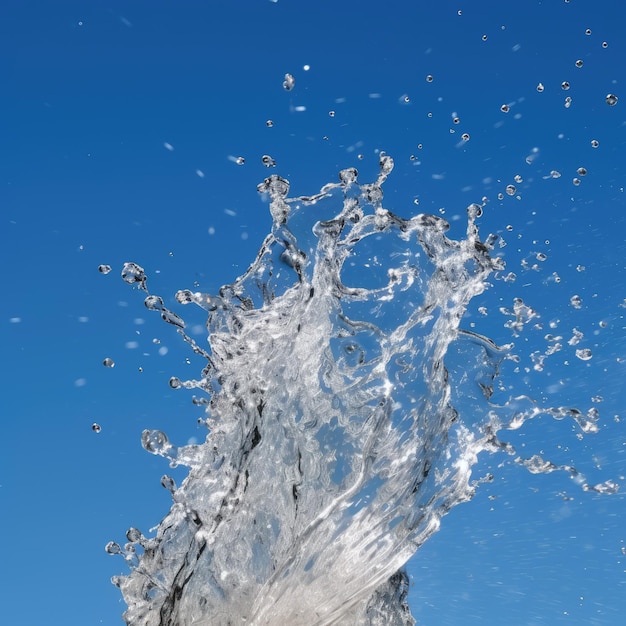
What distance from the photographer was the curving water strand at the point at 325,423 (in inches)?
141

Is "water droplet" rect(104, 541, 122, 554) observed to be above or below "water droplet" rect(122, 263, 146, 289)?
below

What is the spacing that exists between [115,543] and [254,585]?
0.80m

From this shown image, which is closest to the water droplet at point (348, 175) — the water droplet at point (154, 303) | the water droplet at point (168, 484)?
the water droplet at point (154, 303)

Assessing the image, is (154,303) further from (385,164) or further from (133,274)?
(385,164)

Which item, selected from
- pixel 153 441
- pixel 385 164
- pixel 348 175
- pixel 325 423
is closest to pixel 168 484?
pixel 153 441

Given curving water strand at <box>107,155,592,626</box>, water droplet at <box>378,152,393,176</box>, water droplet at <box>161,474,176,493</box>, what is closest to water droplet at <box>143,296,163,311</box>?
curving water strand at <box>107,155,592,626</box>

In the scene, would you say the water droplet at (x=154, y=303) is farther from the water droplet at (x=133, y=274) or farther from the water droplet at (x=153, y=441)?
the water droplet at (x=153, y=441)

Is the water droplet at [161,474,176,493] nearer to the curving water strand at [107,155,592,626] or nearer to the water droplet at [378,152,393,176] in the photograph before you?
the curving water strand at [107,155,592,626]

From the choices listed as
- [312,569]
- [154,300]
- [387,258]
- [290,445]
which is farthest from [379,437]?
[154,300]

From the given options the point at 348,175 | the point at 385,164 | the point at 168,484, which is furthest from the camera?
the point at 385,164

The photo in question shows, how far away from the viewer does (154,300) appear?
4.08 metres

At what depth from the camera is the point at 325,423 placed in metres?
3.88

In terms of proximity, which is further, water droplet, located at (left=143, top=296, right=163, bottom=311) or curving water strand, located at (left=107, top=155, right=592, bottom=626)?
water droplet, located at (left=143, top=296, right=163, bottom=311)

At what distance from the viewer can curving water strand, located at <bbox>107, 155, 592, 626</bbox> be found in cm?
357
